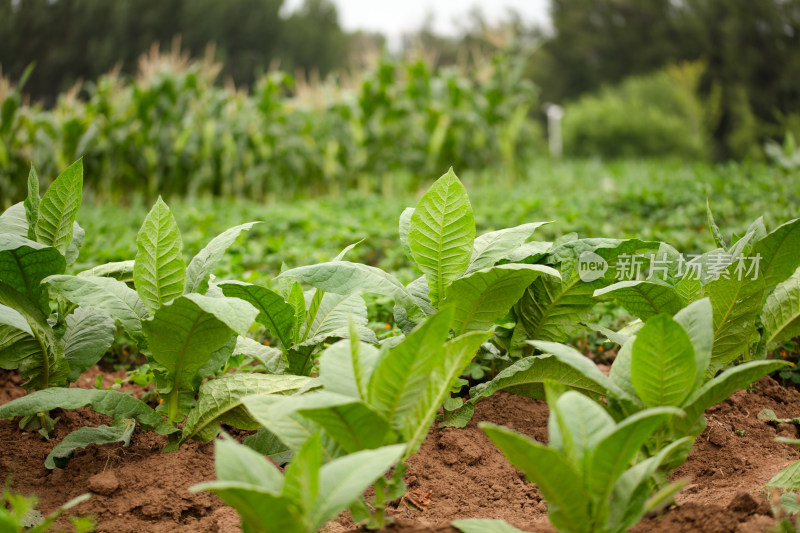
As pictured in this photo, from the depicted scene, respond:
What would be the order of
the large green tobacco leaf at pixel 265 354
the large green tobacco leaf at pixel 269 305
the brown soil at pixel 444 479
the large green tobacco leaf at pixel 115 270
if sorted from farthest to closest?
the large green tobacco leaf at pixel 115 270 < the large green tobacco leaf at pixel 265 354 < the large green tobacco leaf at pixel 269 305 < the brown soil at pixel 444 479

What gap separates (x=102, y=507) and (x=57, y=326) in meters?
0.60

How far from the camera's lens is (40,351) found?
5.62 feet

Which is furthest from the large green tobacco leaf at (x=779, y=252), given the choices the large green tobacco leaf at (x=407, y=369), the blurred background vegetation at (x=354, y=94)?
the blurred background vegetation at (x=354, y=94)

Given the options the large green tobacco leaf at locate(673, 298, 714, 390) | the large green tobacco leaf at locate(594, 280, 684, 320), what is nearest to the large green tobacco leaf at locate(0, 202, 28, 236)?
the large green tobacco leaf at locate(594, 280, 684, 320)

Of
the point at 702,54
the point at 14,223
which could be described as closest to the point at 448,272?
the point at 14,223

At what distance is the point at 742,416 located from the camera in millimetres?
1926

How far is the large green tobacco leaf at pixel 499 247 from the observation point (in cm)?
178

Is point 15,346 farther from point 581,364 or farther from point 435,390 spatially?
point 581,364

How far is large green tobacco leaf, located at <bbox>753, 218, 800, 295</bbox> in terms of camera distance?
1635mm

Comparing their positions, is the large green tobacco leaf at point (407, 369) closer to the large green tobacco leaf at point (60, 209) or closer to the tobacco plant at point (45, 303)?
the tobacco plant at point (45, 303)

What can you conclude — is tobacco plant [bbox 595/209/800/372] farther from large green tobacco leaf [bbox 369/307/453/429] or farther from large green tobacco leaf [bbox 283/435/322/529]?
large green tobacco leaf [bbox 283/435/322/529]

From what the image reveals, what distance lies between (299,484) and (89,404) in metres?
0.82

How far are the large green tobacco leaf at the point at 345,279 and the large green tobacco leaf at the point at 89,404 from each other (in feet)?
1.68

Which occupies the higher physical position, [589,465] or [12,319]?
[12,319]
